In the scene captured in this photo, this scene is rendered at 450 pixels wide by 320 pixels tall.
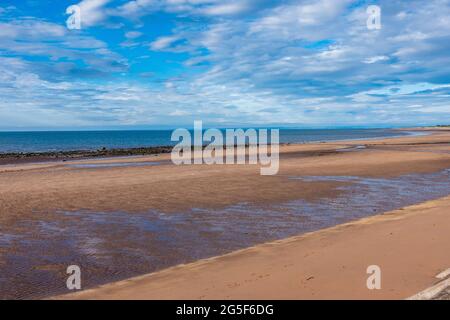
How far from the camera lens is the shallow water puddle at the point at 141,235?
26.1 feet

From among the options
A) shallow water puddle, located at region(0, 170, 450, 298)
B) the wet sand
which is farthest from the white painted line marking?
shallow water puddle, located at region(0, 170, 450, 298)

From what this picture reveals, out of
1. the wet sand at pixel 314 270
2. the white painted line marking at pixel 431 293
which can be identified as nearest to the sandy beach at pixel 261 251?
the wet sand at pixel 314 270

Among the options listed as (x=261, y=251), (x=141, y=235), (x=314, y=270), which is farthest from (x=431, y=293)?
(x=141, y=235)

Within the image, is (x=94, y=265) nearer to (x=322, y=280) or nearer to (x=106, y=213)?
(x=322, y=280)

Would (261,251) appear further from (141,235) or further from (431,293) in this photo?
(431,293)

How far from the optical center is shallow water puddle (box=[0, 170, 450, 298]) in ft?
26.1

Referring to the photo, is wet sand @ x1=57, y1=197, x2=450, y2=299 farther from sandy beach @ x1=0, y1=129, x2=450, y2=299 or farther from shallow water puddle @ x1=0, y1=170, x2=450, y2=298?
shallow water puddle @ x1=0, y1=170, x2=450, y2=298

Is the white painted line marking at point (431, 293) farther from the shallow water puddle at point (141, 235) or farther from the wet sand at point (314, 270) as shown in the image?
the shallow water puddle at point (141, 235)

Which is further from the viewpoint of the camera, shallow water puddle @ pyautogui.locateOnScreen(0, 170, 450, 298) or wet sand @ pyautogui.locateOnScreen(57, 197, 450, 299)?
shallow water puddle @ pyautogui.locateOnScreen(0, 170, 450, 298)

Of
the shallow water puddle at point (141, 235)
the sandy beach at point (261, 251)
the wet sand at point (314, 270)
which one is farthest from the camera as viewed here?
the shallow water puddle at point (141, 235)

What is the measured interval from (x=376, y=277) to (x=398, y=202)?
28.5 feet

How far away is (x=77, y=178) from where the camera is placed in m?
23.5

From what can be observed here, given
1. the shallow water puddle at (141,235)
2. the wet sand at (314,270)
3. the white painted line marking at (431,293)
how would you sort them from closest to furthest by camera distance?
1. the white painted line marking at (431,293)
2. the wet sand at (314,270)
3. the shallow water puddle at (141,235)
